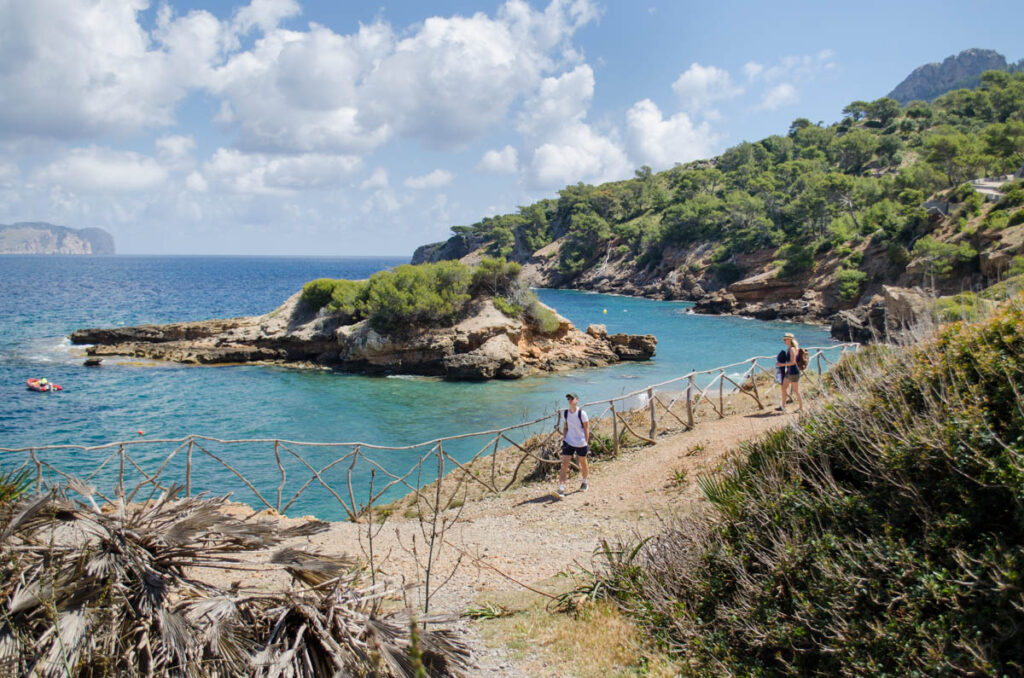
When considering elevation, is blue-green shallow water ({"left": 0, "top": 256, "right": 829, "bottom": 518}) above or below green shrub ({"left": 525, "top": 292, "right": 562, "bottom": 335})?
below

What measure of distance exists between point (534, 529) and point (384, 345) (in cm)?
2343

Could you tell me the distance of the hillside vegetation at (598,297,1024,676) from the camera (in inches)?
140

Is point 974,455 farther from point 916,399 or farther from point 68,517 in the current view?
point 68,517

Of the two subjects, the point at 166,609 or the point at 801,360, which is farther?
the point at 801,360

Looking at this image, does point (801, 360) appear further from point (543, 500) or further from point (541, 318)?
point (541, 318)

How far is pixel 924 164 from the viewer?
49562mm

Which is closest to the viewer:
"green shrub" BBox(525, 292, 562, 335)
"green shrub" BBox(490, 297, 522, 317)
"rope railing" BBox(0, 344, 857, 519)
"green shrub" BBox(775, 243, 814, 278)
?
"rope railing" BBox(0, 344, 857, 519)

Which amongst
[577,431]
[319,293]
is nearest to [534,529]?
[577,431]

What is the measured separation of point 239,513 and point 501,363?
809 inches

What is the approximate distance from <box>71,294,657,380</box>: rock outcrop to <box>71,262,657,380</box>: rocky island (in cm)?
5

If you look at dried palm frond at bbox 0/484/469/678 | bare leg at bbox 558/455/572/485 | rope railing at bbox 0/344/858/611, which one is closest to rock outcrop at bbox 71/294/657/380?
rope railing at bbox 0/344/858/611

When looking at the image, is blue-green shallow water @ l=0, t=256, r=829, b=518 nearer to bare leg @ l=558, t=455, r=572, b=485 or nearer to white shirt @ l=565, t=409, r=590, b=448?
bare leg @ l=558, t=455, r=572, b=485

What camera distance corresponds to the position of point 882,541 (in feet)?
13.4

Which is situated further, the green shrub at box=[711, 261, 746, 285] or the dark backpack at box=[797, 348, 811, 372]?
the green shrub at box=[711, 261, 746, 285]
